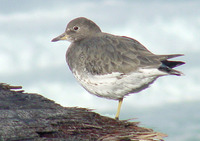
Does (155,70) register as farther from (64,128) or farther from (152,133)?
(64,128)

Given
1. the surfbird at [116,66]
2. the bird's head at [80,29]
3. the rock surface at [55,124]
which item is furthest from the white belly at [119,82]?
the bird's head at [80,29]

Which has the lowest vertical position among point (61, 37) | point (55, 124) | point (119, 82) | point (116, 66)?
point (55, 124)

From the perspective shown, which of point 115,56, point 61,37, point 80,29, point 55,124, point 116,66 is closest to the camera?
point 55,124

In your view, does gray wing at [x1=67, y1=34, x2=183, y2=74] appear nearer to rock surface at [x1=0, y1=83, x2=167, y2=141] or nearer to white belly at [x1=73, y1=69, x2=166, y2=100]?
white belly at [x1=73, y1=69, x2=166, y2=100]

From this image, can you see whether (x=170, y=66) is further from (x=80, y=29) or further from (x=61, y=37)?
(x=61, y=37)

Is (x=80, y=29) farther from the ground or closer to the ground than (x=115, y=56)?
farther from the ground

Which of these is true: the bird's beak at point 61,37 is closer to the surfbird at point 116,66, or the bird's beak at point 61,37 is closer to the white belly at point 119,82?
the surfbird at point 116,66

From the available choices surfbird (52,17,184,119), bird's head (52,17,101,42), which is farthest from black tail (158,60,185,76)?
bird's head (52,17,101,42)

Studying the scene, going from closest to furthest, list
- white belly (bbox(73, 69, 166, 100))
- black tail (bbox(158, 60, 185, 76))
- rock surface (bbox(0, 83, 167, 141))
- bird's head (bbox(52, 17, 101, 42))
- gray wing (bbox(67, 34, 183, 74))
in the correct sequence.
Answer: rock surface (bbox(0, 83, 167, 141))
black tail (bbox(158, 60, 185, 76))
white belly (bbox(73, 69, 166, 100))
gray wing (bbox(67, 34, 183, 74))
bird's head (bbox(52, 17, 101, 42))

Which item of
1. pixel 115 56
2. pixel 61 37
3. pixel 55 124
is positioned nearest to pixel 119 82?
pixel 115 56
